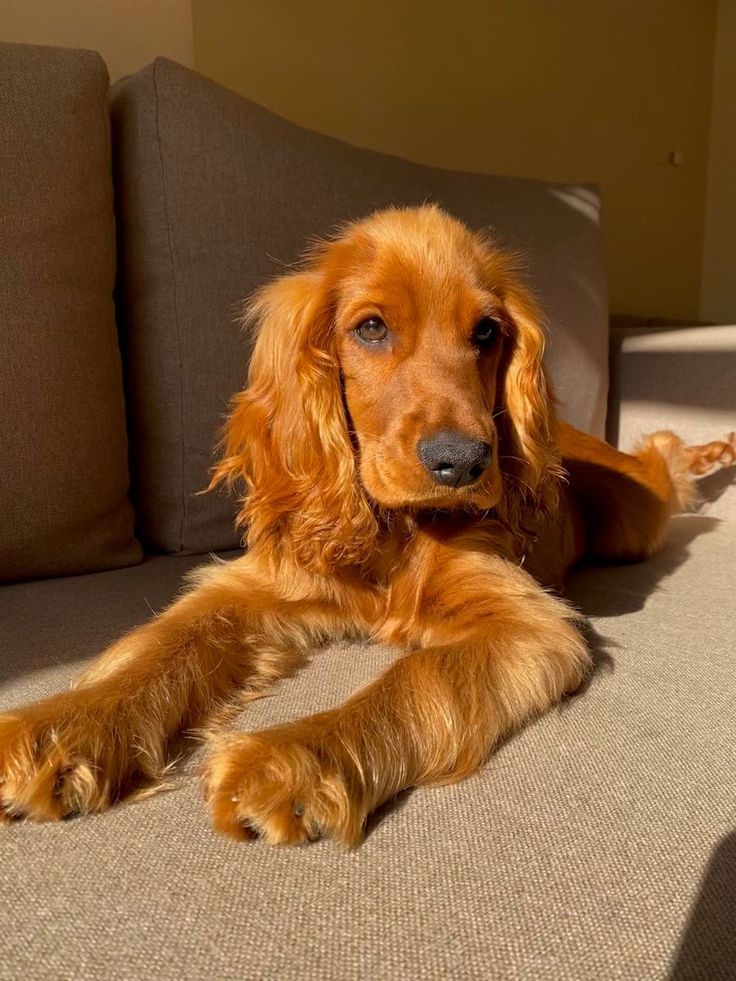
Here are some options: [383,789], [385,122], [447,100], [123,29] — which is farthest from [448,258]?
[447,100]

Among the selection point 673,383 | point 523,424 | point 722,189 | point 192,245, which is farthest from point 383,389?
point 722,189

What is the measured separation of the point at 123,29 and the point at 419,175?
3.56 ft

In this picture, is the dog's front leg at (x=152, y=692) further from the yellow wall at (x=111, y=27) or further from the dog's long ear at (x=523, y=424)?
the yellow wall at (x=111, y=27)

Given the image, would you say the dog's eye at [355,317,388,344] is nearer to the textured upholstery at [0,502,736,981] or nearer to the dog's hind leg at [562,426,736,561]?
the textured upholstery at [0,502,736,981]

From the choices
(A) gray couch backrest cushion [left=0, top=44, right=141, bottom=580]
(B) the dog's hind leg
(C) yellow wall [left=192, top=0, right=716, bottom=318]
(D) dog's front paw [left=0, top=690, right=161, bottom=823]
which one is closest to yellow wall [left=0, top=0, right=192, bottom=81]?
(C) yellow wall [left=192, top=0, right=716, bottom=318]

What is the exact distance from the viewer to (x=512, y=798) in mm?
988

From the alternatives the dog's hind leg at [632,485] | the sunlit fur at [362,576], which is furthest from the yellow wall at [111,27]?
the dog's hind leg at [632,485]

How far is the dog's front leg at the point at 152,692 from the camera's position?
94 cm

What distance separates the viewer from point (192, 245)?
199 centimetres

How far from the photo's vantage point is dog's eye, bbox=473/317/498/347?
1.50 metres

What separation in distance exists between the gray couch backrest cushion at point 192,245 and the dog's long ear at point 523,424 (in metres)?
0.75

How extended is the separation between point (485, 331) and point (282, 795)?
0.96 meters

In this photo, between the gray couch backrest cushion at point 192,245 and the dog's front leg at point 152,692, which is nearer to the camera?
the dog's front leg at point 152,692

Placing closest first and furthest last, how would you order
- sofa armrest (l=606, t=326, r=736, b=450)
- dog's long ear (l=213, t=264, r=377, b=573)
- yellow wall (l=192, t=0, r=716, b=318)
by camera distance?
dog's long ear (l=213, t=264, r=377, b=573), sofa armrest (l=606, t=326, r=736, b=450), yellow wall (l=192, t=0, r=716, b=318)
